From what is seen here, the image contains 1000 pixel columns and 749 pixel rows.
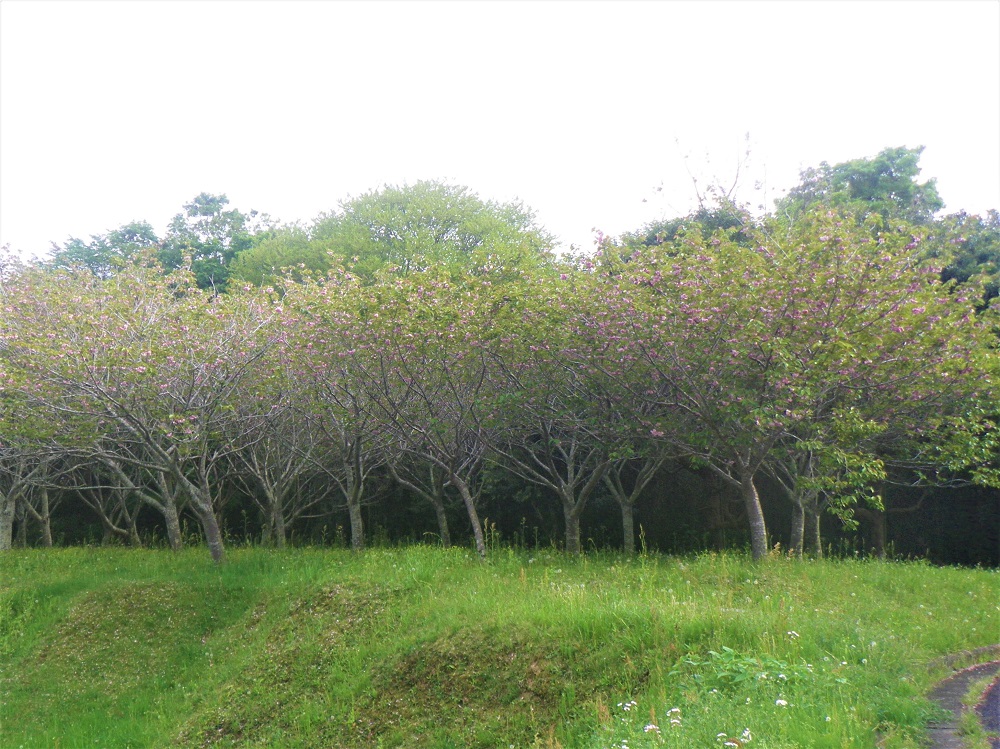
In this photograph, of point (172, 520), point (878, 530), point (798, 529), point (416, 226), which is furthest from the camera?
point (416, 226)

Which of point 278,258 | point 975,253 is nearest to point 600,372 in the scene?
point 975,253

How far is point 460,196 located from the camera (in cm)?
3123

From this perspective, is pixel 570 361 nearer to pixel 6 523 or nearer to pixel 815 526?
pixel 815 526

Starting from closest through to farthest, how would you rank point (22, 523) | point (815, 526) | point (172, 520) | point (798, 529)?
point (798, 529) < point (815, 526) < point (172, 520) < point (22, 523)

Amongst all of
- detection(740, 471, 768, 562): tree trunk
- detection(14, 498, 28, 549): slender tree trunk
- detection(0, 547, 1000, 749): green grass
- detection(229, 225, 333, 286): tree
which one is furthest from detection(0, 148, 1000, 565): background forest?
detection(229, 225, 333, 286): tree

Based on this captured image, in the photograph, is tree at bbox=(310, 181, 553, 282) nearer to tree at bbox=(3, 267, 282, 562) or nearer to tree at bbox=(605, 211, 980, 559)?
tree at bbox=(3, 267, 282, 562)

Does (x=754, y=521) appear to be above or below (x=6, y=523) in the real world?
above

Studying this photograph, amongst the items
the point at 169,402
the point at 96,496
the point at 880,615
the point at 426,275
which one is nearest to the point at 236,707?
the point at 169,402

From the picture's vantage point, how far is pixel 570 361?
40.9 ft

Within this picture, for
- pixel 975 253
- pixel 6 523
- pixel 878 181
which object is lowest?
pixel 6 523

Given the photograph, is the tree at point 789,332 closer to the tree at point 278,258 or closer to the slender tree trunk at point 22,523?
the slender tree trunk at point 22,523

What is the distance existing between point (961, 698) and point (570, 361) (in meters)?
7.60

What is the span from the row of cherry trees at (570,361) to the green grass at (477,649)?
1.54 meters

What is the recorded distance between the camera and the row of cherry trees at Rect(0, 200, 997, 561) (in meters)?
10.7
